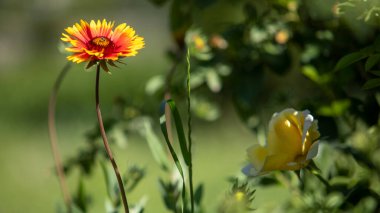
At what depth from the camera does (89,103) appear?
4906 mm

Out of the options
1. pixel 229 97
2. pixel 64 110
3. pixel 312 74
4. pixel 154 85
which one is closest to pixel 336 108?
pixel 312 74

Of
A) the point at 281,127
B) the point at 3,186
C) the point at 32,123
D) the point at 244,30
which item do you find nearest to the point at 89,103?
the point at 32,123

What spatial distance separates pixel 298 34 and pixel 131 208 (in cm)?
44

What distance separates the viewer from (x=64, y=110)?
481 cm

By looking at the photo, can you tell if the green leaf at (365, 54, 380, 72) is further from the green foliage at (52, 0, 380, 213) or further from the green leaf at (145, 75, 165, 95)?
the green leaf at (145, 75, 165, 95)

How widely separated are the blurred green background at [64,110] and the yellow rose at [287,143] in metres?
0.18

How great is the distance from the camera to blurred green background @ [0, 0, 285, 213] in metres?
2.95

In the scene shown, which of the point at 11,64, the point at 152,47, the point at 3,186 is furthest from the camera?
the point at 152,47

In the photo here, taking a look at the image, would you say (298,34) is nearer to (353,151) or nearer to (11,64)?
(353,151)

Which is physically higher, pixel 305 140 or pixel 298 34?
pixel 298 34

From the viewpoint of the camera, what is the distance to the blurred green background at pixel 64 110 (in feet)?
9.67

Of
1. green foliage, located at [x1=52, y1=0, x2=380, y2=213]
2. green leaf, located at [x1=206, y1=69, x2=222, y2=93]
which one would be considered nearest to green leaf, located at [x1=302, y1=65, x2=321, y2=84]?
green foliage, located at [x1=52, y1=0, x2=380, y2=213]

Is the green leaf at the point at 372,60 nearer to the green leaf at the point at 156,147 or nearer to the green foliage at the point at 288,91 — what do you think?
the green foliage at the point at 288,91

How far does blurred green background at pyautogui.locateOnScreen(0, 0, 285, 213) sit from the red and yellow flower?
45mm
